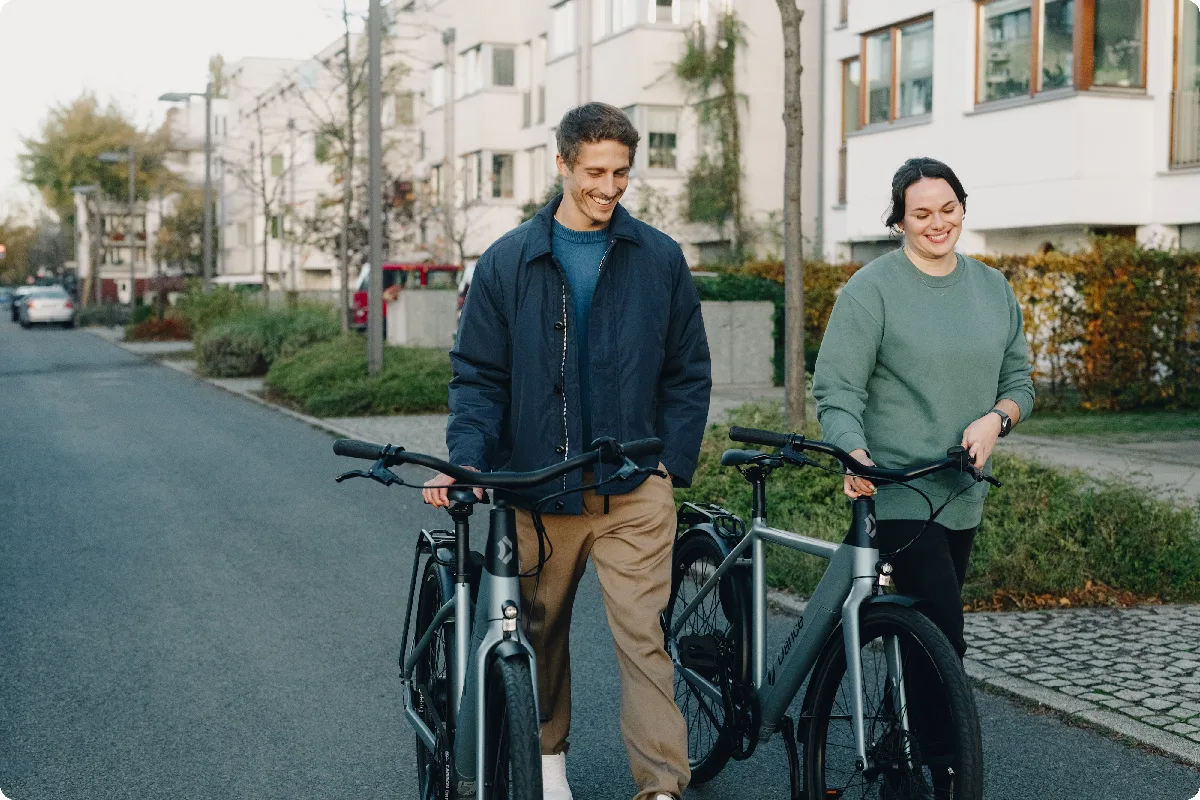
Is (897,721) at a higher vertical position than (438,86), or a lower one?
lower

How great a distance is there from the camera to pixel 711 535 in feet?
14.9

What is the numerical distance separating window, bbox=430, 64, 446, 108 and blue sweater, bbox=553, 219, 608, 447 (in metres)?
44.8

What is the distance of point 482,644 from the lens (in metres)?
3.49

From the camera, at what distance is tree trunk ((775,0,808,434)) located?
10250mm

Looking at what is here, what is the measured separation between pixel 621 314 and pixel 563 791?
124 cm

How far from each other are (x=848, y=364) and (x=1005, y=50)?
1921 centimetres

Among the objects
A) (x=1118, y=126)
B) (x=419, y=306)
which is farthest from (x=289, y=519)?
(x=419, y=306)

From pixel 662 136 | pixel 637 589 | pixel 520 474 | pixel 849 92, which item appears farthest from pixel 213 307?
pixel 520 474

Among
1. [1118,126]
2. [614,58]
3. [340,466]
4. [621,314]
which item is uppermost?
[614,58]

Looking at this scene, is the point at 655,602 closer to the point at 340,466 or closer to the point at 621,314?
the point at 621,314

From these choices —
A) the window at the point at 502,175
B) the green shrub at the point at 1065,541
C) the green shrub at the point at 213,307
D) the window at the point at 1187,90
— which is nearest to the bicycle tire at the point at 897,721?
the green shrub at the point at 1065,541

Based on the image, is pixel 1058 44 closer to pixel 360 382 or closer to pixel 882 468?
pixel 360 382

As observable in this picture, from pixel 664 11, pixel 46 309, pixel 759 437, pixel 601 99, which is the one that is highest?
pixel 664 11

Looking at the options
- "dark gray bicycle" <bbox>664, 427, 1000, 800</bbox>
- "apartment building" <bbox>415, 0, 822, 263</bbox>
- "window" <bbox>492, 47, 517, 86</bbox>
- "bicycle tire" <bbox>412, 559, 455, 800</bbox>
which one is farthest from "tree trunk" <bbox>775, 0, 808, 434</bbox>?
"window" <bbox>492, 47, 517, 86</bbox>
